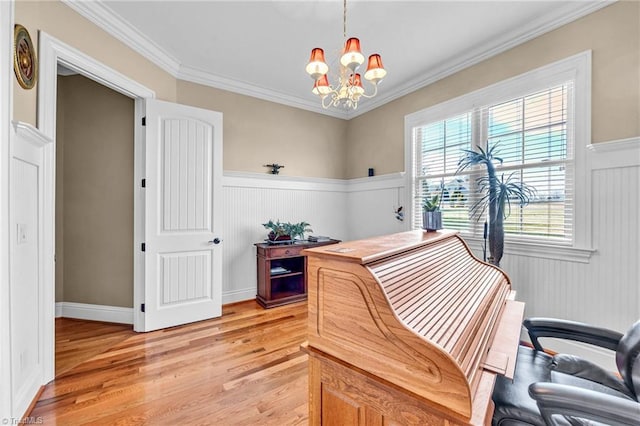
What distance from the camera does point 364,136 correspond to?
438 centimetres

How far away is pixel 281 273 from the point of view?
359 centimetres

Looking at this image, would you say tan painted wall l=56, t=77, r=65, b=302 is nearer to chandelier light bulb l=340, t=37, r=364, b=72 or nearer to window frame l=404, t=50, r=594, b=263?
chandelier light bulb l=340, t=37, r=364, b=72

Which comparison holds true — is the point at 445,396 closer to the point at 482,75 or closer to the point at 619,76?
the point at 619,76

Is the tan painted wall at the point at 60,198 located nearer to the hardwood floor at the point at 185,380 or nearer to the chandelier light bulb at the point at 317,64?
the hardwood floor at the point at 185,380

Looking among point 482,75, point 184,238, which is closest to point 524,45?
point 482,75

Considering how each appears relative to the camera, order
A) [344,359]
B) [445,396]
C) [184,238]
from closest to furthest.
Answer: [445,396], [344,359], [184,238]

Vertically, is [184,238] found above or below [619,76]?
below

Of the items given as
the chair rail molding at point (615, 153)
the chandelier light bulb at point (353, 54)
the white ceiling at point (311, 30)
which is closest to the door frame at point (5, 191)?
the white ceiling at point (311, 30)

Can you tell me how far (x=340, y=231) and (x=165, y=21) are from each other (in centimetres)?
351

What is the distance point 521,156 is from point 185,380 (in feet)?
11.6

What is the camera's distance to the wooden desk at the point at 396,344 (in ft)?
2.62

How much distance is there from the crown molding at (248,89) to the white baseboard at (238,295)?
273 cm

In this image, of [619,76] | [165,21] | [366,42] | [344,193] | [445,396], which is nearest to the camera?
[445,396]

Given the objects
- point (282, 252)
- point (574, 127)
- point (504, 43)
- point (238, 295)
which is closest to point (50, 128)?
point (282, 252)
